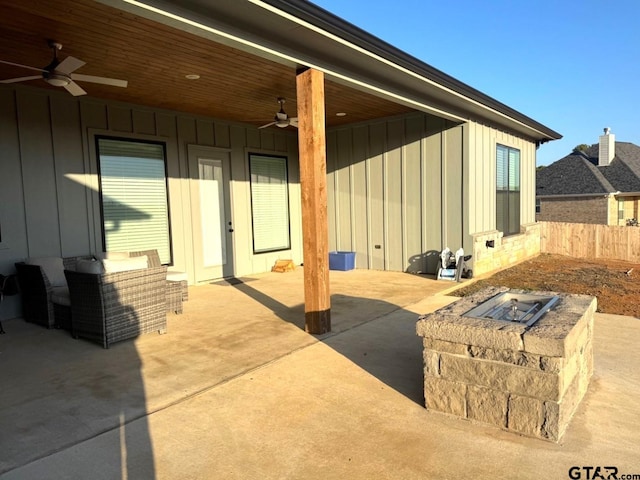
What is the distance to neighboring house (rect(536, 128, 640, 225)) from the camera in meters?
19.0

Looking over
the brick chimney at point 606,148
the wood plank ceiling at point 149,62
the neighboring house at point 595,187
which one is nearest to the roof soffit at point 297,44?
the wood plank ceiling at point 149,62

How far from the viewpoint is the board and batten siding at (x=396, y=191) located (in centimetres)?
734

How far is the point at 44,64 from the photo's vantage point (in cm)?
459

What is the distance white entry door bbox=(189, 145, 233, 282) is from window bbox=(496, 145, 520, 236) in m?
5.26

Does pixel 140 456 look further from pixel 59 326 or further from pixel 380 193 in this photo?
pixel 380 193

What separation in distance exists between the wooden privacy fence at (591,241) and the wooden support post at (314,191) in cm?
884

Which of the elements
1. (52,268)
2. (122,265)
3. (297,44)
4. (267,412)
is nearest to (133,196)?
(52,268)

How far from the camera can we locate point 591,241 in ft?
34.2

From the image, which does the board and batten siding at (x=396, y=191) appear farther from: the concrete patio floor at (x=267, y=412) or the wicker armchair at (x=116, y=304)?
the wicker armchair at (x=116, y=304)

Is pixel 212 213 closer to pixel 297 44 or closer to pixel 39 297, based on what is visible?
pixel 39 297

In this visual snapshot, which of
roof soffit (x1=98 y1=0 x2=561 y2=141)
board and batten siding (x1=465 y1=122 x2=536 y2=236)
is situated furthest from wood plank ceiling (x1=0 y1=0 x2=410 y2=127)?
board and batten siding (x1=465 y1=122 x2=536 y2=236)

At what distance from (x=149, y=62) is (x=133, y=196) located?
2396 mm

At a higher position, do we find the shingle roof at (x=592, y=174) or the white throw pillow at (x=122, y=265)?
the shingle roof at (x=592, y=174)

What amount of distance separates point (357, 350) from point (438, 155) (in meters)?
4.67
